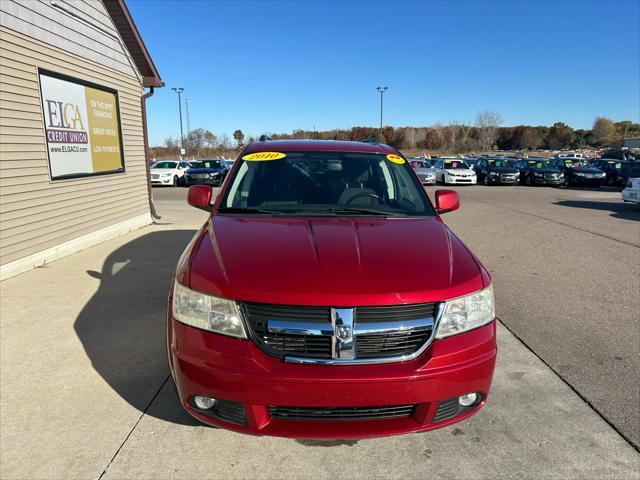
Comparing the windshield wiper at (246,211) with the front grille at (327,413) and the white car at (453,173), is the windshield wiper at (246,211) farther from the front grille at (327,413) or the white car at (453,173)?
the white car at (453,173)

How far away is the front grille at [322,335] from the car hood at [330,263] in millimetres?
49

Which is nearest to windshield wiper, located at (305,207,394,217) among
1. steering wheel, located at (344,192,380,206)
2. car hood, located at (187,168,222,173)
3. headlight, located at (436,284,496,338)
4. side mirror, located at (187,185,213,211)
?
steering wheel, located at (344,192,380,206)

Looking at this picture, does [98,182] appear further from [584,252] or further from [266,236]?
[584,252]

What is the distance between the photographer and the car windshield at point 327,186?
3312mm

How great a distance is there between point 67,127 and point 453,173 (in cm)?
2130

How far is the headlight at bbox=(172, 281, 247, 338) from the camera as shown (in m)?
2.17

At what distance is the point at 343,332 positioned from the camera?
6.87 ft

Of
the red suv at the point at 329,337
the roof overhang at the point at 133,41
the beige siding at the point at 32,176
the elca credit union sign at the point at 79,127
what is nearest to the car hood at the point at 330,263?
the red suv at the point at 329,337

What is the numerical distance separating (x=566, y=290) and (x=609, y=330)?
4.43 ft

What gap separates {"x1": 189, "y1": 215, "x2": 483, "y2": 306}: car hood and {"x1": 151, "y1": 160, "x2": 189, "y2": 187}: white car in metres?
21.7

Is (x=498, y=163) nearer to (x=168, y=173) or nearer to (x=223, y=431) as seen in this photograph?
(x=168, y=173)

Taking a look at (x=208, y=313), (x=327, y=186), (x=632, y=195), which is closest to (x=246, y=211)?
(x=327, y=186)

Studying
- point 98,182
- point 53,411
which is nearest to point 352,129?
point 98,182

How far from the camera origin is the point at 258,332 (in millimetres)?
2158
